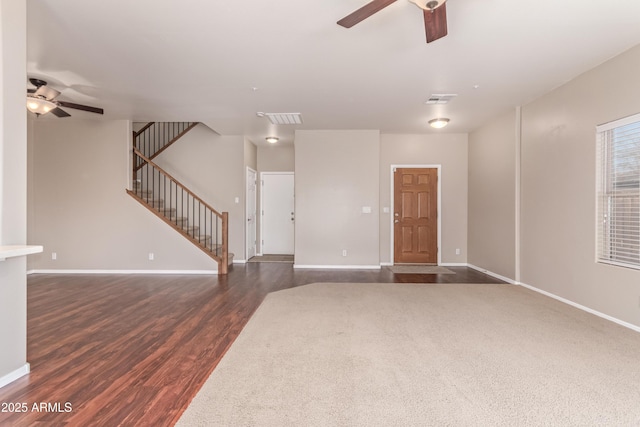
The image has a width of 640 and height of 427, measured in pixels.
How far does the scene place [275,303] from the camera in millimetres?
3965

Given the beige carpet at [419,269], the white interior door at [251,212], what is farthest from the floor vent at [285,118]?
the beige carpet at [419,269]

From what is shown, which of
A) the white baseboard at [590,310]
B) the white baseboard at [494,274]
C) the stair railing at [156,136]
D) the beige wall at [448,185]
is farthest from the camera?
the stair railing at [156,136]

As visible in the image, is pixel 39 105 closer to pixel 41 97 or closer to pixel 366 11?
pixel 41 97

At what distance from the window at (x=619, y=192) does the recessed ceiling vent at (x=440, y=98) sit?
67.5 inches

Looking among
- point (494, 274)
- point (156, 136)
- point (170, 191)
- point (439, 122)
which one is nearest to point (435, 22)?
point (439, 122)

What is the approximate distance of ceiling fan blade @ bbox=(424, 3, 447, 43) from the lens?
2.25m

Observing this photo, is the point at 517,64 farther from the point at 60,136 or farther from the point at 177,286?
the point at 60,136

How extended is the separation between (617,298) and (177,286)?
537 cm

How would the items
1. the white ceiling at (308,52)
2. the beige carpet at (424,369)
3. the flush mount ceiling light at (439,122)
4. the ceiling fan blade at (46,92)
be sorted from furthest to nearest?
the flush mount ceiling light at (439,122)
the ceiling fan blade at (46,92)
the white ceiling at (308,52)
the beige carpet at (424,369)

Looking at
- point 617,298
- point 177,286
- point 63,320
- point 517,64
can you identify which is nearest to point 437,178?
point 517,64

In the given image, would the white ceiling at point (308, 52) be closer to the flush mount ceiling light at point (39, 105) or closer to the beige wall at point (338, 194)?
the flush mount ceiling light at point (39, 105)

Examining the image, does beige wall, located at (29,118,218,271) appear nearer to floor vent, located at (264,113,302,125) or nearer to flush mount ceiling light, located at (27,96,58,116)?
flush mount ceiling light, located at (27,96,58,116)

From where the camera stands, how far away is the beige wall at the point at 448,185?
6.81 meters

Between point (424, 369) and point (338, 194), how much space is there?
4.39 m
